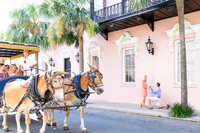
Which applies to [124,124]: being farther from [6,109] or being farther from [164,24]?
[164,24]

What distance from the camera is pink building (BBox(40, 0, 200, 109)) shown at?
10.6m

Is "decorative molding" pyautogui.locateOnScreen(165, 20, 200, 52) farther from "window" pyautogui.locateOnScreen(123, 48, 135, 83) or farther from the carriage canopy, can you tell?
the carriage canopy

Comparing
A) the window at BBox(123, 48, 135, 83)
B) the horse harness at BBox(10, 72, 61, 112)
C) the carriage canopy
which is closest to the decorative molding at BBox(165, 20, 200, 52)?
the window at BBox(123, 48, 135, 83)

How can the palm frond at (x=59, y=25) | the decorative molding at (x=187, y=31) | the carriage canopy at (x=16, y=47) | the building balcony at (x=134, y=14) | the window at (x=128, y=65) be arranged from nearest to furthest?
the carriage canopy at (x=16, y=47), the building balcony at (x=134, y=14), the decorative molding at (x=187, y=31), the palm frond at (x=59, y=25), the window at (x=128, y=65)

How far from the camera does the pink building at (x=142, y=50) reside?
34.7ft

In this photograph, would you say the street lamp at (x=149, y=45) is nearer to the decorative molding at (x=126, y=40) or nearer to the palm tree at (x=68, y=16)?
the decorative molding at (x=126, y=40)

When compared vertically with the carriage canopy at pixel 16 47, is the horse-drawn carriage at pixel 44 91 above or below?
below

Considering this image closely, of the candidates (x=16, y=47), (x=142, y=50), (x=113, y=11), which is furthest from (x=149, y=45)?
(x=16, y=47)

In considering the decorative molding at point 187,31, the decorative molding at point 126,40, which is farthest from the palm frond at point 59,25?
the decorative molding at point 187,31

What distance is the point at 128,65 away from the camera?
45.3ft

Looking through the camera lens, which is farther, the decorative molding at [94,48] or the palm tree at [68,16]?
the decorative molding at [94,48]

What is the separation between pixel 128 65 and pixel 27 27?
8.99 m

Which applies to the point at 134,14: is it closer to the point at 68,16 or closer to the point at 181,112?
the point at 68,16

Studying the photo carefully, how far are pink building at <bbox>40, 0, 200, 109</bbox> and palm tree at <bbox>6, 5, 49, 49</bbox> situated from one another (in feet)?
12.7
